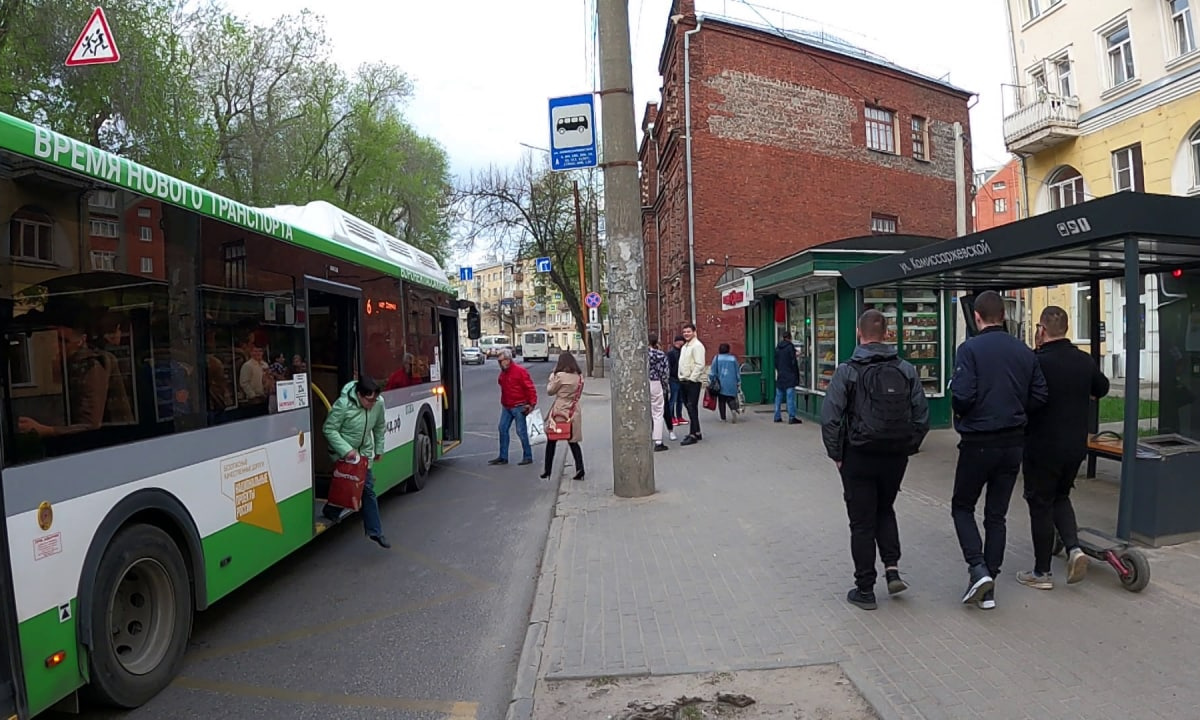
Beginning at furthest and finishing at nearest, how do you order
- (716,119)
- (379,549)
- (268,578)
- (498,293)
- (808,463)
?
(498,293)
(716,119)
(808,463)
(379,549)
(268,578)

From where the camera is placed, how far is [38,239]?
354 centimetres

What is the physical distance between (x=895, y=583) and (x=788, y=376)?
31.1 feet

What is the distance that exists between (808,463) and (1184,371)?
169 inches

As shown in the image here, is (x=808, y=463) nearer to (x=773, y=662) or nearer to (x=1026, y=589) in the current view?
(x=1026, y=589)

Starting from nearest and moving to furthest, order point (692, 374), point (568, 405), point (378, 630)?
point (378, 630) < point (568, 405) < point (692, 374)

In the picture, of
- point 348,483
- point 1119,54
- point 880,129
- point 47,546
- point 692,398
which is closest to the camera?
point 47,546

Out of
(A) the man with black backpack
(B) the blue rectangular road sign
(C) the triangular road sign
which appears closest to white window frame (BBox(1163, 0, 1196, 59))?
(B) the blue rectangular road sign

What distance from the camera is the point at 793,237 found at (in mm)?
27219

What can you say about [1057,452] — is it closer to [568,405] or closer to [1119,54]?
[568,405]


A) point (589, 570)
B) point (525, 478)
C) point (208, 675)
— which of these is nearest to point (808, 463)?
point (525, 478)

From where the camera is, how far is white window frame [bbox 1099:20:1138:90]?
20281mm

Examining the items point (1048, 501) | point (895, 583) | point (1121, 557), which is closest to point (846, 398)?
point (895, 583)

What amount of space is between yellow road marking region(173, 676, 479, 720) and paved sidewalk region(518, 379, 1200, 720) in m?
0.43

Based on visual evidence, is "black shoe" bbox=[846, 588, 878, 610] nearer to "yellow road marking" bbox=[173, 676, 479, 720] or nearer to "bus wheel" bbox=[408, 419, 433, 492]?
"yellow road marking" bbox=[173, 676, 479, 720]
